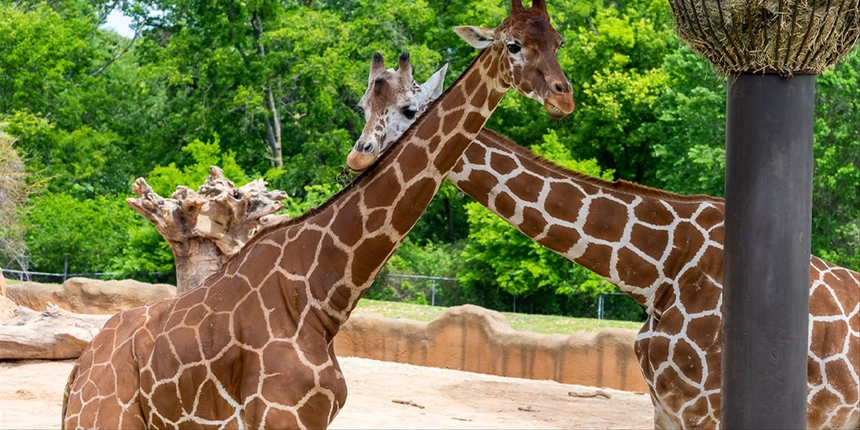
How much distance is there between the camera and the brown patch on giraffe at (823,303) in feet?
18.3

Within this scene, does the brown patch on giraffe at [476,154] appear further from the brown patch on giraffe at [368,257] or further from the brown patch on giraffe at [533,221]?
the brown patch on giraffe at [368,257]

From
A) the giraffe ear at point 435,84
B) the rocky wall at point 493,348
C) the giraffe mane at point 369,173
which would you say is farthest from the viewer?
the rocky wall at point 493,348

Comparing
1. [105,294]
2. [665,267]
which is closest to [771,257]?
[665,267]

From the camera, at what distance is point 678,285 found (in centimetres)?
557

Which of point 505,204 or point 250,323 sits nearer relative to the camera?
point 250,323

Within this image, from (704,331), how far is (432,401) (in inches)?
245

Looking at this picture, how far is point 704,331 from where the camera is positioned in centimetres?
540

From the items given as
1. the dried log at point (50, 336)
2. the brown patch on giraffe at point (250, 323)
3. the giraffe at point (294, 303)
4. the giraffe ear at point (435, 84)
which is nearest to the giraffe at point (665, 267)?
the giraffe at point (294, 303)

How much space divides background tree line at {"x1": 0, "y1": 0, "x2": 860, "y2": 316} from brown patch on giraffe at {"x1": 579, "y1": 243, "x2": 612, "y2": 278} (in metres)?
17.2

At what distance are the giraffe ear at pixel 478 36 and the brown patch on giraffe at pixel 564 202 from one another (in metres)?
1.12

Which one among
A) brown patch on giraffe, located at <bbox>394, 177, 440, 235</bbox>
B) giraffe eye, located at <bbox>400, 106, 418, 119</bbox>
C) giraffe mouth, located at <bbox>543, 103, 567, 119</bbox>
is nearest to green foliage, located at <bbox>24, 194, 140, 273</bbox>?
giraffe eye, located at <bbox>400, 106, 418, 119</bbox>

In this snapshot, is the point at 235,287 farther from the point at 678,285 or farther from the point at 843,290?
the point at 843,290

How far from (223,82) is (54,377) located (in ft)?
61.9

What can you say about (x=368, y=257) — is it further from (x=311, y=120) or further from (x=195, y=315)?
(x=311, y=120)
